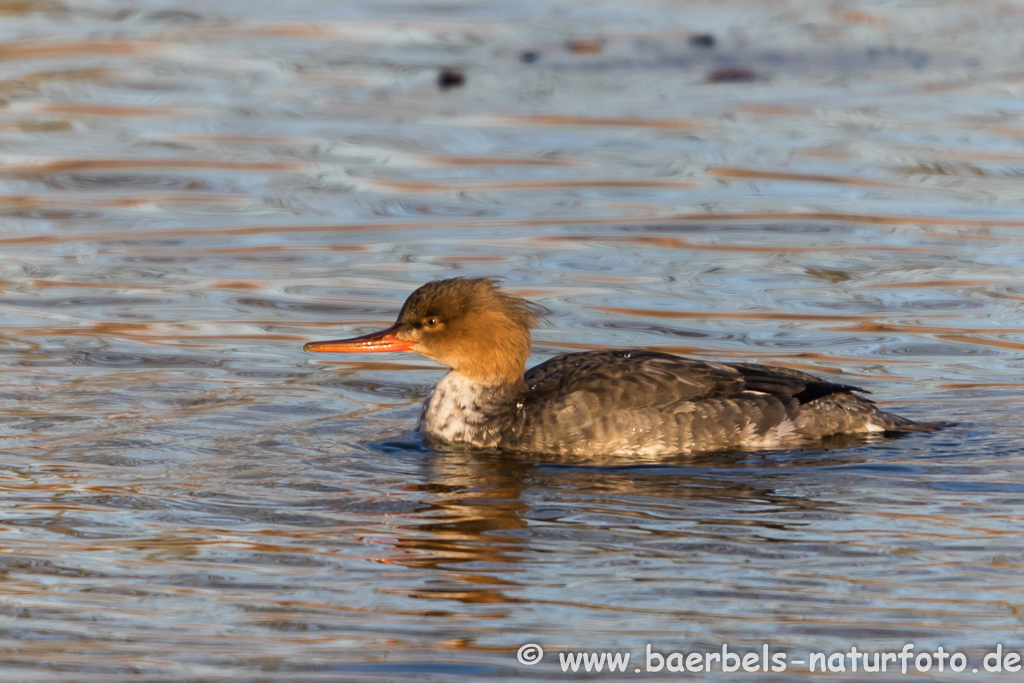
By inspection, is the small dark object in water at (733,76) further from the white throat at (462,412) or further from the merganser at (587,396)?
the white throat at (462,412)

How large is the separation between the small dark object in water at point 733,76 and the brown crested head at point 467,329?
833 cm

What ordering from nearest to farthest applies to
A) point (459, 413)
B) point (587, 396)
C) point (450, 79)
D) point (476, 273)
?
1. point (587, 396)
2. point (459, 413)
3. point (476, 273)
4. point (450, 79)

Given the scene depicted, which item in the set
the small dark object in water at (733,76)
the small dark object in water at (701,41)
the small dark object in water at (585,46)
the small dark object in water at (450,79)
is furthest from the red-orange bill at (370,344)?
the small dark object in water at (701,41)

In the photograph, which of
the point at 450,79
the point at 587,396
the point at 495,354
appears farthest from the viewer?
the point at 450,79

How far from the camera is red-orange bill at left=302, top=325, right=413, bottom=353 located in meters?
8.20

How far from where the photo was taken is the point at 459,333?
27.1ft

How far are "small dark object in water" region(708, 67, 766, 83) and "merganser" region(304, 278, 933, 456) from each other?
324 inches

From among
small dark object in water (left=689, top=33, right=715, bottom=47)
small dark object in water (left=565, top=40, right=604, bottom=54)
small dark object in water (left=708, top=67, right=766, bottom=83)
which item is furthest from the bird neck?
small dark object in water (left=689, top=33, right=715, bottom=47)

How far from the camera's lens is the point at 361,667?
17.5 feet

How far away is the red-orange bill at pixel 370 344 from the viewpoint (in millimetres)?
8195

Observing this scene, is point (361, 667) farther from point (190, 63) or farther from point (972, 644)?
point (190, 63)

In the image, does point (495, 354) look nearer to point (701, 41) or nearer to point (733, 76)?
point (733, 76)

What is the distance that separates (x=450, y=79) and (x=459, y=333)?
8.15 metres

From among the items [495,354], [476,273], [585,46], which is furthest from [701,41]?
[495,354]
